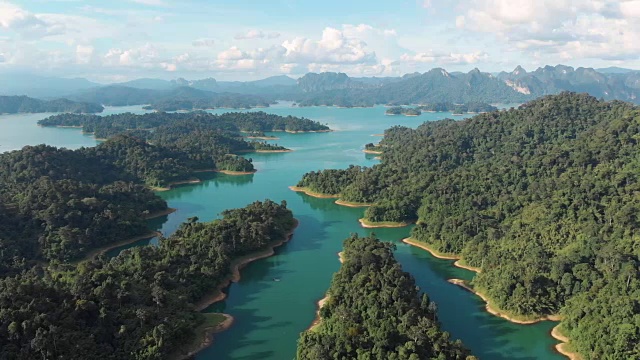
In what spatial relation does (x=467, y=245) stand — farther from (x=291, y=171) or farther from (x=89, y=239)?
(x=291, y=171)

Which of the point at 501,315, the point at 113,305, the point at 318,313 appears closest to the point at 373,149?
the point at 501,315

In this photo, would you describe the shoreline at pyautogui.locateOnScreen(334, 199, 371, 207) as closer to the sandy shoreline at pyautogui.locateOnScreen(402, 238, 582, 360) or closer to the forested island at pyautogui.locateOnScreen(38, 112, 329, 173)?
the sandy shoreline at pyautogui.locateOnScreen(402, 238, 582, 360)

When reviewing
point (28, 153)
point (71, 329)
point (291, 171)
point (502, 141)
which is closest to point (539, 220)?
point (502, 141)

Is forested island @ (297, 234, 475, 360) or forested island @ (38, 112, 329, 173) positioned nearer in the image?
forested island @ (297, 234, 475, 360)

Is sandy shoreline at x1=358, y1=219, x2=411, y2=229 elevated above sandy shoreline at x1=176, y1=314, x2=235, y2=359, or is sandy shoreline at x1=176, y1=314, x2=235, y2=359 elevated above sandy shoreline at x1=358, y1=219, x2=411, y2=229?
sandy shoreline at x1=358, y1=219, x2=411, y2=229

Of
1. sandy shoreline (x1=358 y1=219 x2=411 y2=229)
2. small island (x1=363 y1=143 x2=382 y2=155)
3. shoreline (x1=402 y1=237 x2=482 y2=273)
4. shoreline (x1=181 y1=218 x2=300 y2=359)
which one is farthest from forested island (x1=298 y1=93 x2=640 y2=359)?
small island (x1=363 y1=143 x2=382 y2=155)

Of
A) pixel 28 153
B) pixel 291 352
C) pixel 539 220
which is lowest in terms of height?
pixel 291 352

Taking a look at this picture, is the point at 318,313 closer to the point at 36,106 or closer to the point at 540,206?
the point at 540,206

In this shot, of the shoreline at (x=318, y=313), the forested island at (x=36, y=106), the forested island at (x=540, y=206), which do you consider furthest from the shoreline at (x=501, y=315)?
the forested island at (x=36, y=106)
